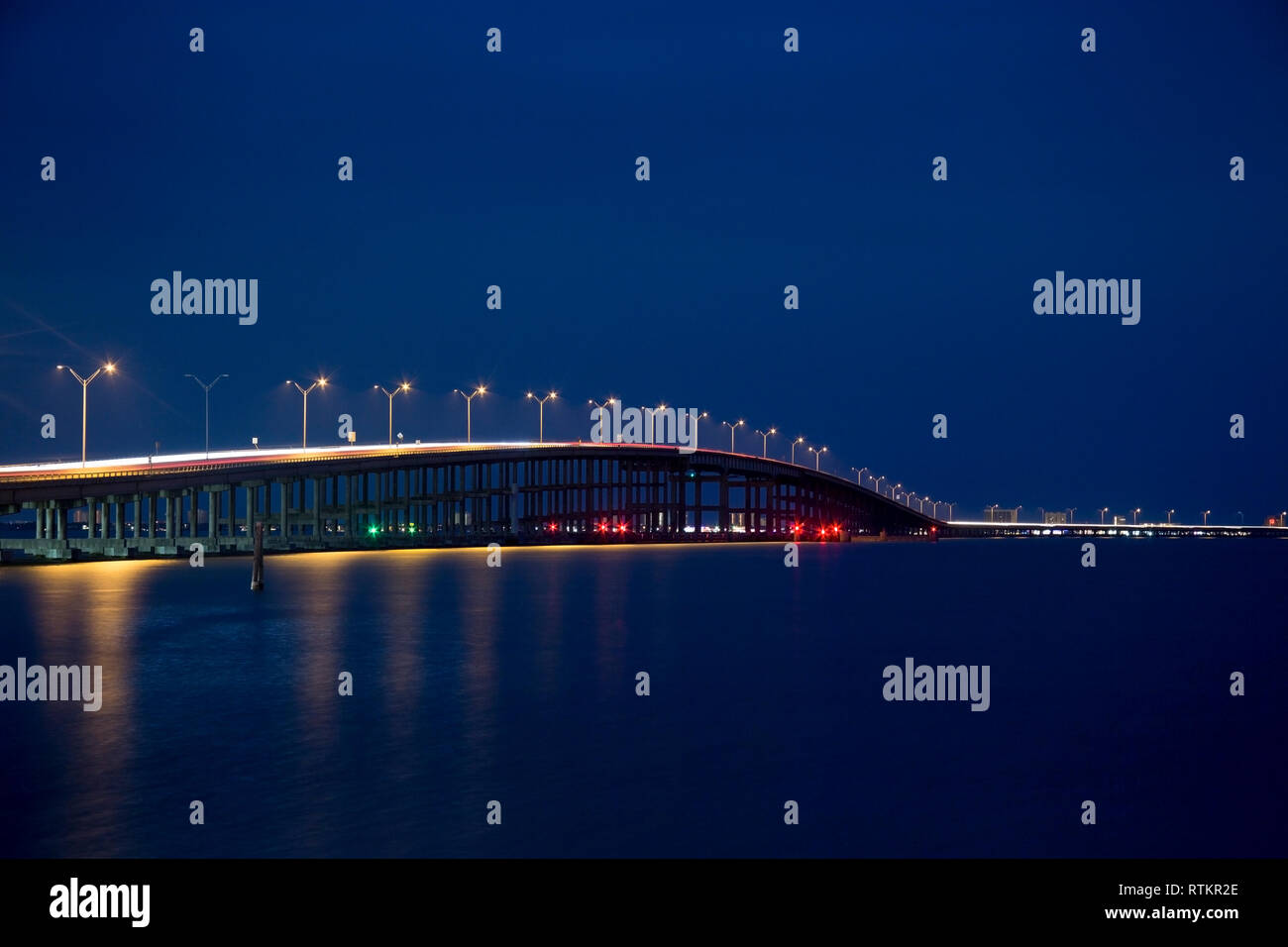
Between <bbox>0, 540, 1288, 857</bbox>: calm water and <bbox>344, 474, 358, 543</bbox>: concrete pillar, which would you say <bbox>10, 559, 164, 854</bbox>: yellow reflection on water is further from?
<bbox>344, 474, 358, 543</bbox>: concrete pillar

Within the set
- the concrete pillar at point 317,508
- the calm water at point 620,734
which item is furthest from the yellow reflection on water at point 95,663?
the concrete pillar at point 317,508

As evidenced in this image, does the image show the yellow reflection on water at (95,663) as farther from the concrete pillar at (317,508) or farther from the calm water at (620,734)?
the concrete pillar at (317,508)

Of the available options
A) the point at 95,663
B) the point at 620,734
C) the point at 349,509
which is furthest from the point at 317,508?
the point at 620,734

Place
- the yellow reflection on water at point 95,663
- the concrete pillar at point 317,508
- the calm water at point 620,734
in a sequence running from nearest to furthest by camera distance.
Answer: the calm water at point 620,734
the yellow reflection on water at point 95,663
the concrete pillar at point 317,508

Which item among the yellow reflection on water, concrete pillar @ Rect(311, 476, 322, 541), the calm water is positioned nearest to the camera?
the calm water

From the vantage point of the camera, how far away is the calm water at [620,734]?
61.7 ft

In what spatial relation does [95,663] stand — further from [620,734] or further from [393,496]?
[393,496]

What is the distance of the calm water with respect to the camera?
18.8 meters

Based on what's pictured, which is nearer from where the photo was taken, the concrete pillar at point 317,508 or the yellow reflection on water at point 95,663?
the yellow reflection on water at point 95,663

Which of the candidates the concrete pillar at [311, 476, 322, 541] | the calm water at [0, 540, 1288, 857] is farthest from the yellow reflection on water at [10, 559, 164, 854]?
the concrete pillar at [311, 476, 322, 541]

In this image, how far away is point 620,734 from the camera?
87.1 ft
